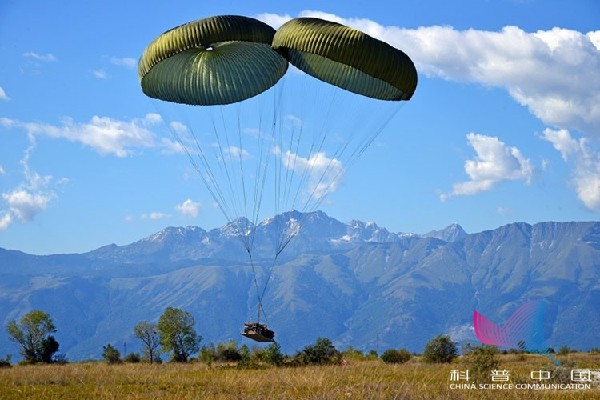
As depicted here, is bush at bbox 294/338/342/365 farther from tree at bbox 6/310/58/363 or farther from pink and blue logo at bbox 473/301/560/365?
tree at bbox 6/310/58/363

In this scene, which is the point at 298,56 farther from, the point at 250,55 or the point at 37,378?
the point at 37,378

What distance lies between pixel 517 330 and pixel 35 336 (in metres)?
62.5

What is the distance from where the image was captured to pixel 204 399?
627 inches

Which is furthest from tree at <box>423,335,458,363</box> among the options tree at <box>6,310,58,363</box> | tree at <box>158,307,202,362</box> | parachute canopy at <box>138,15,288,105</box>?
tree at <box>158,307,202,362</box>

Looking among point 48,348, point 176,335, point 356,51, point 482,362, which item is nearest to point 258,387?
point 482,362

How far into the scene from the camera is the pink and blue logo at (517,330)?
61.7 feet

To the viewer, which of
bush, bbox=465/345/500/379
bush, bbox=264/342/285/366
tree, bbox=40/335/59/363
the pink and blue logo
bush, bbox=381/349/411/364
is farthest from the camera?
tree, bbox=40/335/59/363

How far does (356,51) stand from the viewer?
22375mm

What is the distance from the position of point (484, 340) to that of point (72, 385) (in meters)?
13.7

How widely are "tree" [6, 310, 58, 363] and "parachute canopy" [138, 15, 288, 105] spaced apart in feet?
156

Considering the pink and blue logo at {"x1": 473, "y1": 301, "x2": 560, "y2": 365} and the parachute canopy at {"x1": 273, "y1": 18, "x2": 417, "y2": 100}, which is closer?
the pink and blue logo at {"x1": 473, "y1": 301, "x2": 560, "y2": 365}

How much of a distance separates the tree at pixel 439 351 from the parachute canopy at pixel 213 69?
2300 cm

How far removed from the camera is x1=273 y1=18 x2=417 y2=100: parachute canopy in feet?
73.2

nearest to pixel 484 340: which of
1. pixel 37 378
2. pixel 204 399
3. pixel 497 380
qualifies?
pixel 497 380
